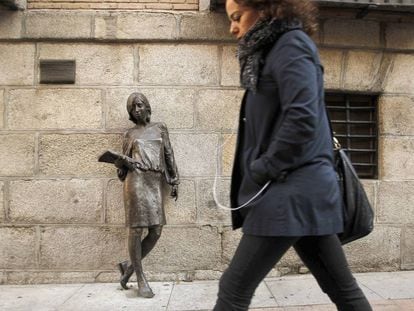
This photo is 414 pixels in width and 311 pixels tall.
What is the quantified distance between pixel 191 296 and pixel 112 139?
6.31 feet

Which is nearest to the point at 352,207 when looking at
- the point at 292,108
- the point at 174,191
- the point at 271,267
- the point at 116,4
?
the point at 271,267

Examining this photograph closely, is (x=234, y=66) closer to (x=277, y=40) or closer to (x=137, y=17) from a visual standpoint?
(x=137, y=17)

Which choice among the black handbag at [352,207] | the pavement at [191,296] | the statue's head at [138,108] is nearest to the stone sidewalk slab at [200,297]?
the pavement at [191,296]

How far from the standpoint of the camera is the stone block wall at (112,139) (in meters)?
4.92

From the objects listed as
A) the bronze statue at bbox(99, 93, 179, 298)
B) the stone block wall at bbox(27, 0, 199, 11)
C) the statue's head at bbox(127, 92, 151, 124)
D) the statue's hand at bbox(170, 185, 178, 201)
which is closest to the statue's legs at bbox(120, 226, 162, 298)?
the bronze statue at bbox(99, 93, 179, 298)

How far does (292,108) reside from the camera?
1.82m

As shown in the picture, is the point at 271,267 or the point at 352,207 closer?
the point at 271,267

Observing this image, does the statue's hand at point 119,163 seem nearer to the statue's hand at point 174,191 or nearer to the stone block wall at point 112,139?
the statue's hand at point 174,191

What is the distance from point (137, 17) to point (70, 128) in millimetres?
1460

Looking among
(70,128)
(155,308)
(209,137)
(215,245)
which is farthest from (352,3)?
(155,308)

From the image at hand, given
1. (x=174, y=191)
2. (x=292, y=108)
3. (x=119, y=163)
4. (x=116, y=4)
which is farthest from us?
(x=116, y=4)

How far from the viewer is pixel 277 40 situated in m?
1.98

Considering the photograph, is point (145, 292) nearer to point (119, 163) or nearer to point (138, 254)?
point (138, 254)

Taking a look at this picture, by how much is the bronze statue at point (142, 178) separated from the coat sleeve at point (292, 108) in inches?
99.0
